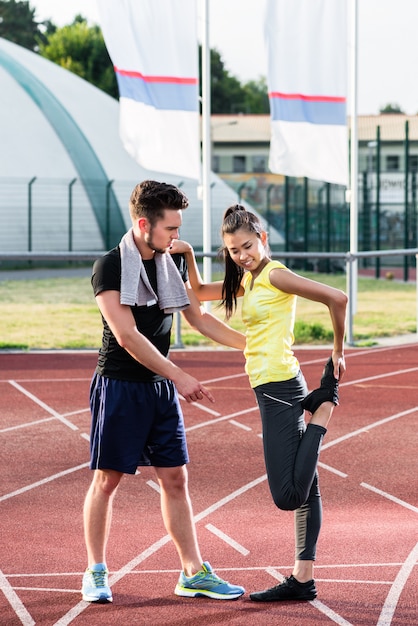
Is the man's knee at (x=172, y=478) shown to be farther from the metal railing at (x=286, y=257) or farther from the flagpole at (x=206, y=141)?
the flagpole at (x=206, y=141)

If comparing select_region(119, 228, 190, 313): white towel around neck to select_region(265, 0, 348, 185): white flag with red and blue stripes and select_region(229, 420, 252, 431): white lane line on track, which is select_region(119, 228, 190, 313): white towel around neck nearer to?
select_region(229, 420, 252, 431): white lane line on track

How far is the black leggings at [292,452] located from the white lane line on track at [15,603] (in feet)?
3.67

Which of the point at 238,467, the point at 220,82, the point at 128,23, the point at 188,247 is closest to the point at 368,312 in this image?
the point at 128,23

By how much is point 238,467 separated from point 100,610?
272 cm

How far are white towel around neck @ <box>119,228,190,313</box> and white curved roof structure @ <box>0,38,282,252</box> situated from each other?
90.5ft

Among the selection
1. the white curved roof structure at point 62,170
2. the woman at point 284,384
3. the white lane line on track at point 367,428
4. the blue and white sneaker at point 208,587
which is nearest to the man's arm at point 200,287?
the woman at point 284,384

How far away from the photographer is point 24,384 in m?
10.6

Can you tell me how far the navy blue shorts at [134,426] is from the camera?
4516mm

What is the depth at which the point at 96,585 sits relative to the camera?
15.0 feet

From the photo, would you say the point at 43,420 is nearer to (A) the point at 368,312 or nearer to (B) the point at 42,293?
(A) the point at 368,312

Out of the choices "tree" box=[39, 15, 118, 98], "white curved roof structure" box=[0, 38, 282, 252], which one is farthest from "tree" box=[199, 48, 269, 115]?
"white curved roof structure" box=[0, 38, 282, 252]

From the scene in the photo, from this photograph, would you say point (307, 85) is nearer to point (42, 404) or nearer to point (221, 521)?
point (42, 404)

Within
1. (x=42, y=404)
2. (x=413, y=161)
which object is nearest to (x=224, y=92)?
(x=413, y=161)

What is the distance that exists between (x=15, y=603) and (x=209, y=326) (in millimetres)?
1466
